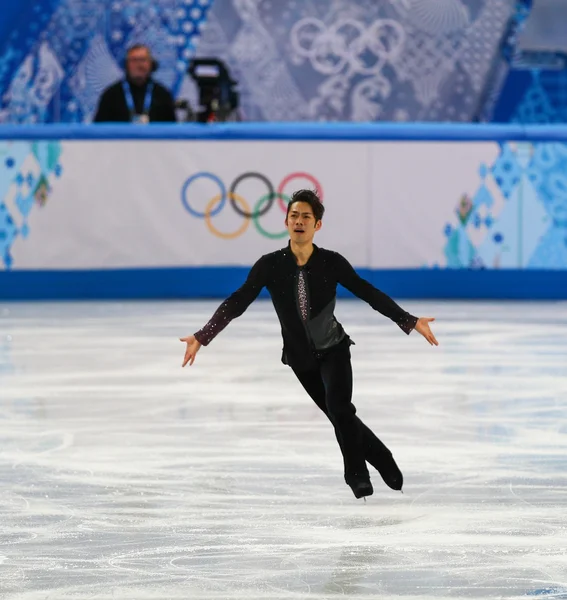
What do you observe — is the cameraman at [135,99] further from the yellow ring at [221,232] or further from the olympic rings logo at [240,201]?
the yellow ring at [221,232]

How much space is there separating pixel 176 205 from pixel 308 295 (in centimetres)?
651

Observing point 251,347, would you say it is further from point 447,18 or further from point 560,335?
point 447,18

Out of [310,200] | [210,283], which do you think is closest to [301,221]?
[310,200]

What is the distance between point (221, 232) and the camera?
32.3ft

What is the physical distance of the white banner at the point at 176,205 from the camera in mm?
9789

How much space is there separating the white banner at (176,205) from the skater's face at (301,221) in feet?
21.1

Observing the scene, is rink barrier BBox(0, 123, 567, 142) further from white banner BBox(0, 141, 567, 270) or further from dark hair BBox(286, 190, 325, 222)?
dark hair BBox(286, 190, 325, 222)

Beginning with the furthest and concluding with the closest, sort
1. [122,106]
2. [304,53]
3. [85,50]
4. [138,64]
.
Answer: [304,53] < [85,50] < [122,106] < [138,64]

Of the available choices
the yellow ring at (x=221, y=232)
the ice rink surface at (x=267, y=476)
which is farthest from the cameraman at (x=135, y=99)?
the ice rink surface at (x=267, y=476)

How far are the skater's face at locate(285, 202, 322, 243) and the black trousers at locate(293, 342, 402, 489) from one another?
0.29 metres

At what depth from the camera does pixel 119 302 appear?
9758 mm

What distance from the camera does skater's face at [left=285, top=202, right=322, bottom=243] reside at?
10.8ft

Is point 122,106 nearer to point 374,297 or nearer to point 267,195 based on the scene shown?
point 267,195

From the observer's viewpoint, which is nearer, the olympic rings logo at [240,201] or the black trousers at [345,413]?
the black trousers at [345,413]
